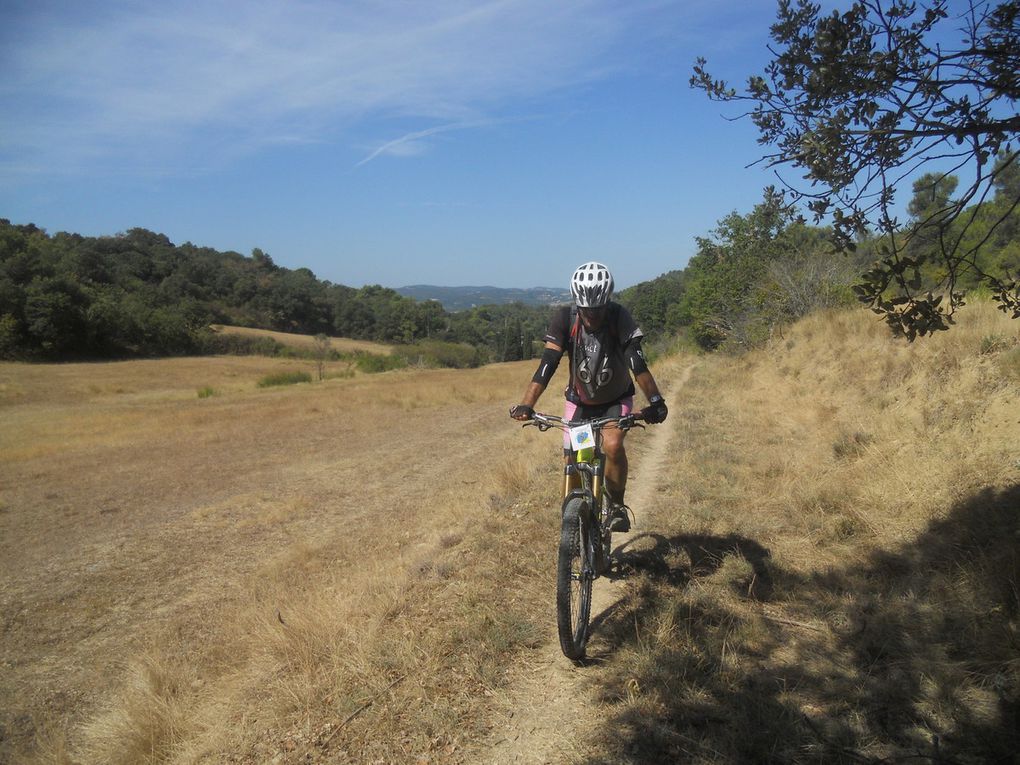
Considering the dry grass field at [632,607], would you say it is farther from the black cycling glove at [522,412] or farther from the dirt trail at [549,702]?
the black cycling glove at [522,412]

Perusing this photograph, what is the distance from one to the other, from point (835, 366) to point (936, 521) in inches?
278

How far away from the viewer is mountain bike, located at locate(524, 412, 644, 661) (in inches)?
145

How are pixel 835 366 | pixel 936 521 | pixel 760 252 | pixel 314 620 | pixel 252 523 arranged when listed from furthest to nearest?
pixel 760 252
pixel 252 523
pixel 835 366
pixel 936 521
pixel 314 620

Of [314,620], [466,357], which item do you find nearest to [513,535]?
[314,620]

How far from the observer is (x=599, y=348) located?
183 inches

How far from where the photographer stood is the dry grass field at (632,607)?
3.25 metres

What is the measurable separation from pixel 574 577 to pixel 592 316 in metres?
1.85

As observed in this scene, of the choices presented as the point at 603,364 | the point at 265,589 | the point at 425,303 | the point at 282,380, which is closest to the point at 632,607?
the point at 603,364

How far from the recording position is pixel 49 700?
626cm

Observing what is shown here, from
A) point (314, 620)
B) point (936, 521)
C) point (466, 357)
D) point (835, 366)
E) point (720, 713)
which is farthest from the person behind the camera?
point (466, 357)

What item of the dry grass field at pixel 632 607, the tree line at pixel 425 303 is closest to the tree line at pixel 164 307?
the tree line at pixel 425 303

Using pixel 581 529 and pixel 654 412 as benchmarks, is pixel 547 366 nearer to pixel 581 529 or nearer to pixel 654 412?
pixel 654 412

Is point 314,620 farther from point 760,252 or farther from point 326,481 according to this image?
point 760,252

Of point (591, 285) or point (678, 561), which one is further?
point (678, 561)
